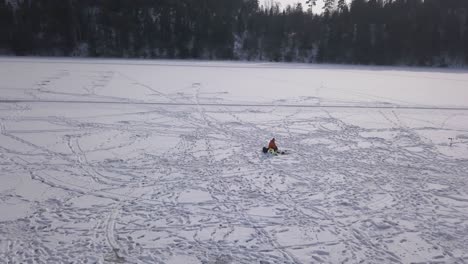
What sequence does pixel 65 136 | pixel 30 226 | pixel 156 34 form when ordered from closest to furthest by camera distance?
1. pixel 30 226
2. pixel 65 136
3. pixel 156 34

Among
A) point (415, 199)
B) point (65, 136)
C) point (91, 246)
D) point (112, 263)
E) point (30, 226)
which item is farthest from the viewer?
point (65, 136)

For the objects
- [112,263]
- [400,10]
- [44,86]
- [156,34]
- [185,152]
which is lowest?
[112,263]

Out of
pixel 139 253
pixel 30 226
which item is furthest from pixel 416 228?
pixel 30 226

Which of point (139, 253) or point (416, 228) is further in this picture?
point (416, 228)

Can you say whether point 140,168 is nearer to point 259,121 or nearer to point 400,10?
point 259,121

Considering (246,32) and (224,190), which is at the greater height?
(246,32)

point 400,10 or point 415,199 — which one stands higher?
point 400,10
